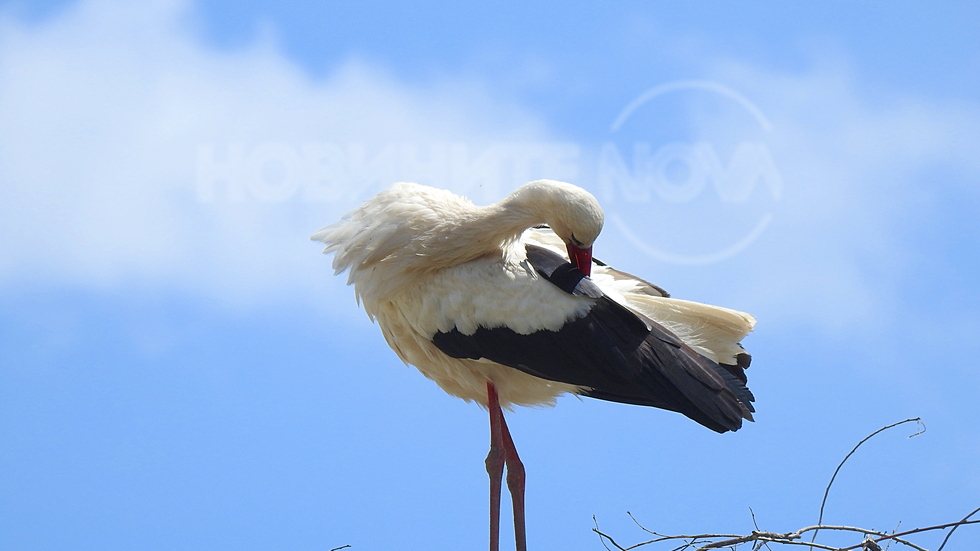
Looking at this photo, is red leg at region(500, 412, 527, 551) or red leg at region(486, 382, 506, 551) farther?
red leg at region(500, 412, 527, 551)

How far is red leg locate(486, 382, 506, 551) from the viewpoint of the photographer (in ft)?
15.4

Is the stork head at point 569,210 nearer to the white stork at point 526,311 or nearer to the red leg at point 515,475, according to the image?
the white stork at point 526,311

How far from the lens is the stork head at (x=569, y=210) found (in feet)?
13.7

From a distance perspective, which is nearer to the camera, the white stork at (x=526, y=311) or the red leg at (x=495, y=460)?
the white stork at (x=526, y=311)

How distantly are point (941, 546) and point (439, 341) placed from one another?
2053mm

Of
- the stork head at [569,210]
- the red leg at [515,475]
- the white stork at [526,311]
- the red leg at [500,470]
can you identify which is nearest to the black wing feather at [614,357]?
the white stork at [526,311]

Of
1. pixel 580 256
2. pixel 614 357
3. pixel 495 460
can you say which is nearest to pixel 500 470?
pixel 495 460

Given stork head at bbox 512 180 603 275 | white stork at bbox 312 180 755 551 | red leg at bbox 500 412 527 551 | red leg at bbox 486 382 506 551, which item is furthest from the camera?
red leg at bbox 500 412 527 551

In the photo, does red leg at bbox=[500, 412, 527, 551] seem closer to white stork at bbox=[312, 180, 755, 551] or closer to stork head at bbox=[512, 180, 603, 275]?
white stork at bbox=[312, 180, 755, 551]

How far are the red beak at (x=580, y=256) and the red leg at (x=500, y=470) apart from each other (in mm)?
699

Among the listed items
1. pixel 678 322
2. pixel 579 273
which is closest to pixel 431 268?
pixel 579 273

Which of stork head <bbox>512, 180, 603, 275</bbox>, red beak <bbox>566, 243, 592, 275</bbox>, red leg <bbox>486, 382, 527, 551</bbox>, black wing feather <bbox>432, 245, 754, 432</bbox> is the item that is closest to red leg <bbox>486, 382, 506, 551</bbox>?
red leg <bbox>486, 382, 527, 551</bbox>

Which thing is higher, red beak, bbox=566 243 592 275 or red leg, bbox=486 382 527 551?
red beak, bbox=566 243 592 275

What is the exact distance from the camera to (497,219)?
171 inches
